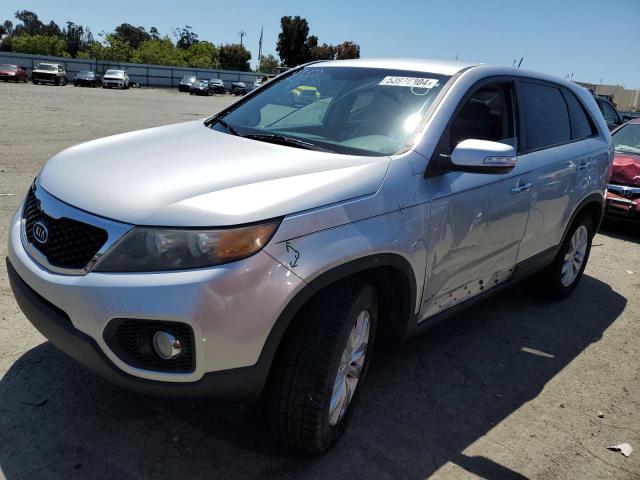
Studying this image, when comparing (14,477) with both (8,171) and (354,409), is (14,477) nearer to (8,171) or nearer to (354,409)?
(354,409)

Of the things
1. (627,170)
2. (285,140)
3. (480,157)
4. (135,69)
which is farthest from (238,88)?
(480,157)

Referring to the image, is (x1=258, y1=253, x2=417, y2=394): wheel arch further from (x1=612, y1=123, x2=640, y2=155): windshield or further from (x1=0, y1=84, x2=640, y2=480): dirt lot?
(x1=612, y1=123, x2=640, y2=155): windshield

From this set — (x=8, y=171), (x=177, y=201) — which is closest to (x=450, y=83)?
(x=177, y=201)

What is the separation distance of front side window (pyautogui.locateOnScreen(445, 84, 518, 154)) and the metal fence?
5716 cm

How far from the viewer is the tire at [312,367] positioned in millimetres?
2322

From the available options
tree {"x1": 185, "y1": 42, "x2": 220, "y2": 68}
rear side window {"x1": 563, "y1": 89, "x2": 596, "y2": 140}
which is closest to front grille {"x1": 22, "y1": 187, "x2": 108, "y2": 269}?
rear side window {"x1": 563, "y1": 89, "x2": 596, "y2": 140}

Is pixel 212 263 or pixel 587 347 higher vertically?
pixel 212 263

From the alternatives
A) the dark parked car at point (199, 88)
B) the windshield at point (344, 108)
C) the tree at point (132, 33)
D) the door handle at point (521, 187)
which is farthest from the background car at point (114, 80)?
the tree at point (132, 33)

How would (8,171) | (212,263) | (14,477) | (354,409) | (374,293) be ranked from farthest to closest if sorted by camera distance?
(8,171) → (354,409) → (374,293) → (14,477) → (212,263)

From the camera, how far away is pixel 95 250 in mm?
2166

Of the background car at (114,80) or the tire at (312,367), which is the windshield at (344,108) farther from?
the background car at (114,80)

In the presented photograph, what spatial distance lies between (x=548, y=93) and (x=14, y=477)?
4.06m

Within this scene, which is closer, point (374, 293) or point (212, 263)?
point (212, 263)

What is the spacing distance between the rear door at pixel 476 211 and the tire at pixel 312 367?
685 mm
